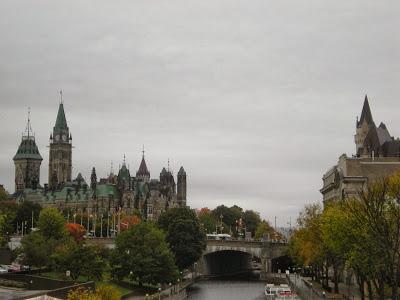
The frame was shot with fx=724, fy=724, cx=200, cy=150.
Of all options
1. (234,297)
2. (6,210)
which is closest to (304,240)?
(234,297)

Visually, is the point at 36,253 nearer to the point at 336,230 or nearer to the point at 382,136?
the point at 336,230

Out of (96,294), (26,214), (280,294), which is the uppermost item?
(26,214)

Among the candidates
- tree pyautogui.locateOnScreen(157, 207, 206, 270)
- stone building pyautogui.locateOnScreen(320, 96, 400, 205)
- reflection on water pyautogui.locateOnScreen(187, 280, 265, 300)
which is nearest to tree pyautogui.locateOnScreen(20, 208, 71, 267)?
tree pyautogui.locateOnScreen(157, 207, 206, 270)

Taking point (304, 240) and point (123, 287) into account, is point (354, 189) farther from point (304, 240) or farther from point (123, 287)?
point (123, 287)

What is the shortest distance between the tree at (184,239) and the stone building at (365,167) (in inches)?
975

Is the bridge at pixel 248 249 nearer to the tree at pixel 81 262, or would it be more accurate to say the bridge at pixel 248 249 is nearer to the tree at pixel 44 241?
the tree at pixel 44 241

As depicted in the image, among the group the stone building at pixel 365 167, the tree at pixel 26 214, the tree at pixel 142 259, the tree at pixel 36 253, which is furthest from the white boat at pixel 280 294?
the tree at pixel 26 214

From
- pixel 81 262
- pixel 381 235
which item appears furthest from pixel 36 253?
pixel 381 235

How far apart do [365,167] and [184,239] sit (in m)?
34.3

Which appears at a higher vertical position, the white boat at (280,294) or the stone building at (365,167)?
the stone building at (365,167)

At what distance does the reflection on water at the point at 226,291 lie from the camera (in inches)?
4033

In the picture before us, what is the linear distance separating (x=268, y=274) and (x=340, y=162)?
3942cm

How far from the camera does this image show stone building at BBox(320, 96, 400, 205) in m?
108

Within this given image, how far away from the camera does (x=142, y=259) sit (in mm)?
93938
